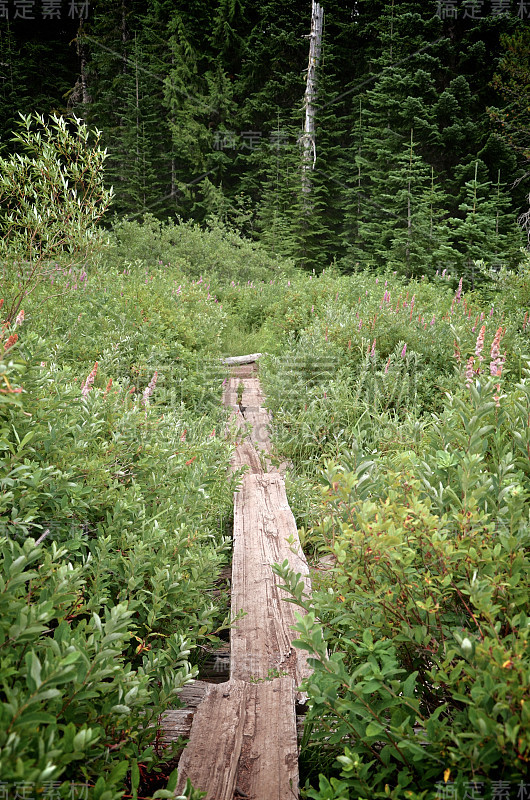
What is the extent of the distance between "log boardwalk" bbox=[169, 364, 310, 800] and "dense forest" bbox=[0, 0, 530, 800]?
0.08 m

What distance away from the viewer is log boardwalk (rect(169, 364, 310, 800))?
1770 millimetres

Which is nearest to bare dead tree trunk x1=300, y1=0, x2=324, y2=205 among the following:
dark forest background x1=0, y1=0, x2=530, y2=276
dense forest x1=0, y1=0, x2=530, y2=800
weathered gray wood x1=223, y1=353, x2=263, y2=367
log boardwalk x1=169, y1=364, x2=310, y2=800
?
dark forest background x1=0, y1=0, x2=530, y2=276

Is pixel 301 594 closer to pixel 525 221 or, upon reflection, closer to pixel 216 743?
pixel 216 743

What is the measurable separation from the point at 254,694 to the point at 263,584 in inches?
32.8

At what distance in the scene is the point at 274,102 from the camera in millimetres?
23312

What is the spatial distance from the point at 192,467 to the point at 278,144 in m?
22.0

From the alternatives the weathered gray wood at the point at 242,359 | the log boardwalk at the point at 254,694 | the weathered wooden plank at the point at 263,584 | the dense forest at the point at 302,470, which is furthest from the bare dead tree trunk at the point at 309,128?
the log boardwalk at the point at 254,694

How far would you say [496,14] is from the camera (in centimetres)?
1706

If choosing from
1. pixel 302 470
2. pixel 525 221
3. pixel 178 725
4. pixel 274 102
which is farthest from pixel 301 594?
pixel 274 102

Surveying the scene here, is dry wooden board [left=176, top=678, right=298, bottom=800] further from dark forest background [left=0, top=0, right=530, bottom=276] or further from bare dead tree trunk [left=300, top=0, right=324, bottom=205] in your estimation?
bare dead tree trunk [left=300, top=0, right=324, bottom=205]

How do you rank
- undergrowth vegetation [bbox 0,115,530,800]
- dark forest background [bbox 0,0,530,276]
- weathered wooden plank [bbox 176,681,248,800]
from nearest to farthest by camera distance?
undergrowth vegetation [bbox 0,115,530,800], weathered wooden plank [bbox 176,681,248,800], dark forest background [bbox 0,0,530,276]

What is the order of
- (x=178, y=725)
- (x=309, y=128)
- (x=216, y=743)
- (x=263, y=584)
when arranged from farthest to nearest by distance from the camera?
1. (x=309, y=128)
2. (x=263, y=584)
3. (x=178, y=725)
4. (x=216, y=743)

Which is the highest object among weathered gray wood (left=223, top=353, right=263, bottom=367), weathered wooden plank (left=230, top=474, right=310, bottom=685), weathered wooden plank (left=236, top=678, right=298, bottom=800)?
weathered wooden plank (left=236, top=678, right=298, bottom=800)

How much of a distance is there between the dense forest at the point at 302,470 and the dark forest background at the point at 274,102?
0.90ft
